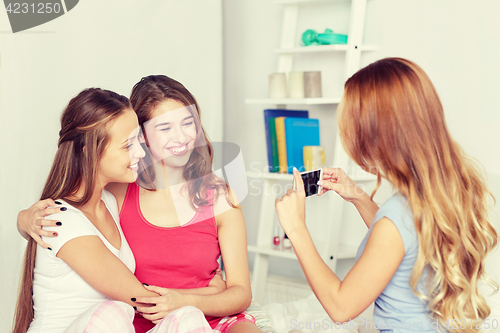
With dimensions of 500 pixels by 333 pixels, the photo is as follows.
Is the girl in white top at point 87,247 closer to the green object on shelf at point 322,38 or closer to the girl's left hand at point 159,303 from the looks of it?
the girl's left hand at point 159,303

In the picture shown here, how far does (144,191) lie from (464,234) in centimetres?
93

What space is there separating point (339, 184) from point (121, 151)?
2.04ft

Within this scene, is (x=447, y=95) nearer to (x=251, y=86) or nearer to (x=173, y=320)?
(x=251, y=86)

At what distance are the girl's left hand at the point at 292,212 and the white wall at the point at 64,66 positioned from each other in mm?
984

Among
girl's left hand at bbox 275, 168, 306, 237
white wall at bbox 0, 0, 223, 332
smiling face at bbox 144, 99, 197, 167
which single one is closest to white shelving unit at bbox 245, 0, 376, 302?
white wall at bbox 0, 0, 223, 332

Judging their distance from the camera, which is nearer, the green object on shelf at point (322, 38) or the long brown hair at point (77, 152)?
the long brown hair at point (77, 152)

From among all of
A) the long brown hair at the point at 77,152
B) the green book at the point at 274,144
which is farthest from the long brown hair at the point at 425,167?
the green book at the point at 274,144

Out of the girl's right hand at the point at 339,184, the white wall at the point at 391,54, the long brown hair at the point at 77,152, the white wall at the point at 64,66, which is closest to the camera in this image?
the long brown hair at the point at 77,152

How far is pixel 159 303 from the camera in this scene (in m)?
1.14

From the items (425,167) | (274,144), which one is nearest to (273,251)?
(274,144)

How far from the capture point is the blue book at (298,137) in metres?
2.18

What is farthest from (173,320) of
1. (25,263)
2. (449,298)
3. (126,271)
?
(449,298)

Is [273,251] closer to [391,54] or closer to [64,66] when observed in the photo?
[391,54]

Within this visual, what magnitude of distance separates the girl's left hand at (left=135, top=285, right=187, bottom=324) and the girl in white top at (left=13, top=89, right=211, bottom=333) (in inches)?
0.8
